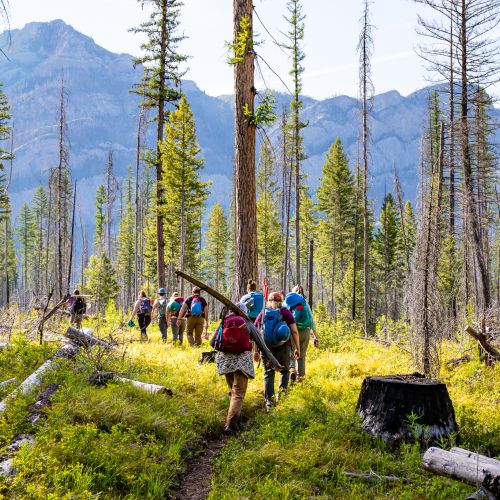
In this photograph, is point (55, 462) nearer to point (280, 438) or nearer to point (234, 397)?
point (280, 438)

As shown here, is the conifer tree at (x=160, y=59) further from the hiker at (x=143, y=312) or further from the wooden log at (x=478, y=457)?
the wooden log at (x=478, y=457)

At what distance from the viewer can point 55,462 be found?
445 centimetres

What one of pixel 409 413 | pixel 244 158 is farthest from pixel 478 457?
pixel 244 158

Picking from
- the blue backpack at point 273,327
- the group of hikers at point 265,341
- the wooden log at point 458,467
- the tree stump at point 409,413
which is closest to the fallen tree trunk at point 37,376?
the group of hikers at point 265,341

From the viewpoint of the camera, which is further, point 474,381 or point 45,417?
point 474,381

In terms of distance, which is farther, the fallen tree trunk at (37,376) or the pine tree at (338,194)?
the pine tree at (338,194)

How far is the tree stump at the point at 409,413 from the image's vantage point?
5484mm

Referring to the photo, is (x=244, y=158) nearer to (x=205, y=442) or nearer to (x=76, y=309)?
(x=205, y=442)

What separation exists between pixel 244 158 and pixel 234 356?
13.4 feet

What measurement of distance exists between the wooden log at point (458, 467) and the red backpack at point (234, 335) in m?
3.25

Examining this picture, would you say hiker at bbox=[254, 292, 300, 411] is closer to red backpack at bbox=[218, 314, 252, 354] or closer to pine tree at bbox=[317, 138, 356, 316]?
red backpack at bbox=[218, 314, 252, 354]

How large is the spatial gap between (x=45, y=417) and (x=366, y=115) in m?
24.8

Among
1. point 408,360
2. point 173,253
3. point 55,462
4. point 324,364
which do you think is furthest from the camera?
point 173,253

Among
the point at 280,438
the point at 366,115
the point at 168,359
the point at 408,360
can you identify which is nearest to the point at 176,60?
the point at 366,115
